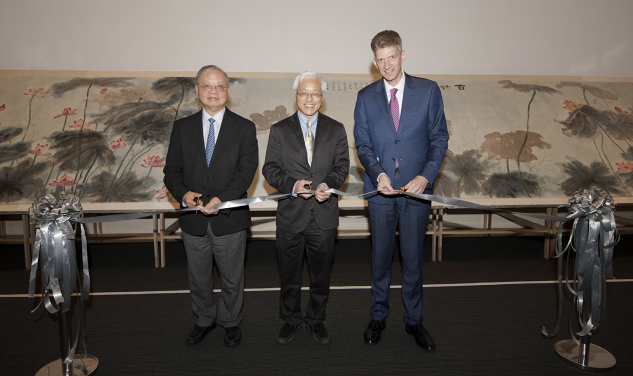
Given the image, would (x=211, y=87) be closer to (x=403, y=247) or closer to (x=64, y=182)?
(x=403, y=247)

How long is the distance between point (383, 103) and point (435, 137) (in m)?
0.36

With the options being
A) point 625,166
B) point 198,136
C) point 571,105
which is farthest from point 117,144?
point 625,166

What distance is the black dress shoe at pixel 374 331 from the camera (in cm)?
238

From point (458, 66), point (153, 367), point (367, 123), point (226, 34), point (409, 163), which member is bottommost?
point (153, 367)

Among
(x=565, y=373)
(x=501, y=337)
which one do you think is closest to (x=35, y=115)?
(x=501, y=337)

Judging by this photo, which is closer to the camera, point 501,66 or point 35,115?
point 35,115

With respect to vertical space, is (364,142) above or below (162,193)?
above

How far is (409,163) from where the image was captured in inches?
91.1

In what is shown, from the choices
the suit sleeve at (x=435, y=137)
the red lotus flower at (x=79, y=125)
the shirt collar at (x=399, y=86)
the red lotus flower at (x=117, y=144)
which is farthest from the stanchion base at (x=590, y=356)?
the red lotus flower at (x=79, y=125)

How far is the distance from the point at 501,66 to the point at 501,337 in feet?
12.3

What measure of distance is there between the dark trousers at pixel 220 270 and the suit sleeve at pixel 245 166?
251 millimetres

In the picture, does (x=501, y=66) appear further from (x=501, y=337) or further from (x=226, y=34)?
(x=501, y=337)

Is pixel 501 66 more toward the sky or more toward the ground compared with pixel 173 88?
more toward the sky

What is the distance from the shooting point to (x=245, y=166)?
2408 millimetres
